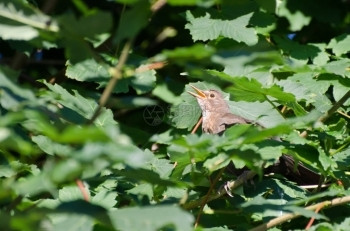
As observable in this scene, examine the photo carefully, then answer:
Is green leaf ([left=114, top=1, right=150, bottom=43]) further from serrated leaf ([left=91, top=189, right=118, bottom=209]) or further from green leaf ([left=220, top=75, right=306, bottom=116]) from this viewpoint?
green leaf ([left=220, top=75, right=306, bottom=116])

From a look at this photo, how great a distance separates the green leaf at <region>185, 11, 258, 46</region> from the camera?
3.04 m

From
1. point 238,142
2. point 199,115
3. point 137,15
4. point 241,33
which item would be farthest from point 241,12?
point 137,15

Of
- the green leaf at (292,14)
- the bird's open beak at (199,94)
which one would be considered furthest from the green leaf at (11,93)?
the green leaf at (292,14)

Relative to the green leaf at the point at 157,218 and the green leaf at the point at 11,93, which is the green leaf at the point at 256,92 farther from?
the green leaf at the point at 157,218

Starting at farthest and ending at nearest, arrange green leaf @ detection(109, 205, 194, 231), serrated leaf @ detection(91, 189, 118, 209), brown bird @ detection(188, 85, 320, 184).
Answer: brown bird @ detection(188, 85, 320, 184) → serrated leaf @ detection(91, 189, 118, 209) → green leaf @ detection(109, 205, 194, 231)

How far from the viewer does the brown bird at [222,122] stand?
2.96 metres

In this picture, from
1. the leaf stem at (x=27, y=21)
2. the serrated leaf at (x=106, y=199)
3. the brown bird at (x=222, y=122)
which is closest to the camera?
the leaf stem at (x=27, y=21)

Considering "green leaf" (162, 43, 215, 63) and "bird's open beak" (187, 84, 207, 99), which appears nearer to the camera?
"green leaf" (162, 43, 215, 63)

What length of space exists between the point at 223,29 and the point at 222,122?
51cm

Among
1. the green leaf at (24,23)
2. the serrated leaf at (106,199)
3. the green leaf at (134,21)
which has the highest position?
the green leaf at (134,21)

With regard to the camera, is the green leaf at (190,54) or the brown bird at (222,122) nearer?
the green leaf at (190,54)

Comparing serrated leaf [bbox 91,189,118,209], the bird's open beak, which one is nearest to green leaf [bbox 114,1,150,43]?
serrated leaf [bbox 91,189,118,209]

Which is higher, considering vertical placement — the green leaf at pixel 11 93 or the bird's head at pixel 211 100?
the green leaf at pixel 11 93

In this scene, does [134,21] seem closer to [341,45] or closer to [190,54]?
[190,54]
